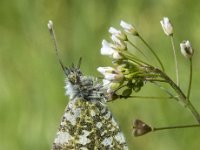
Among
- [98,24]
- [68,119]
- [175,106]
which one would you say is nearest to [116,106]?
[175,106]

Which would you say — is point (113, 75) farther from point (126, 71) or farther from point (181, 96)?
point (181, 96)

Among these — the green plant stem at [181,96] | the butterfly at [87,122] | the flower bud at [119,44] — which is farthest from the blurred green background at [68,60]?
the green plant stem at [181,96]

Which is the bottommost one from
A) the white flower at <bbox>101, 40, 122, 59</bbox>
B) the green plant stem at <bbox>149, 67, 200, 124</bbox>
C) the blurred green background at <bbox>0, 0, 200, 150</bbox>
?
the green plant stem at <bbox>149, 67, 200, 124</bbox>

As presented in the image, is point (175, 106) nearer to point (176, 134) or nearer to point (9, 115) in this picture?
point (176, 134)

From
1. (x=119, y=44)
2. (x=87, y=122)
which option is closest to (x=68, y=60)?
(x=87, y=122)

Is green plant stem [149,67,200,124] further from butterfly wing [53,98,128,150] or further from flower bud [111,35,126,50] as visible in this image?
butterfly wing [53,98,128,150]

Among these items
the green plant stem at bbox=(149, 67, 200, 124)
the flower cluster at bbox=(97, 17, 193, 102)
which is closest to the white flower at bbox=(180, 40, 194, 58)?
the flower cluster at bbox=(97, 17, 193, 102)
